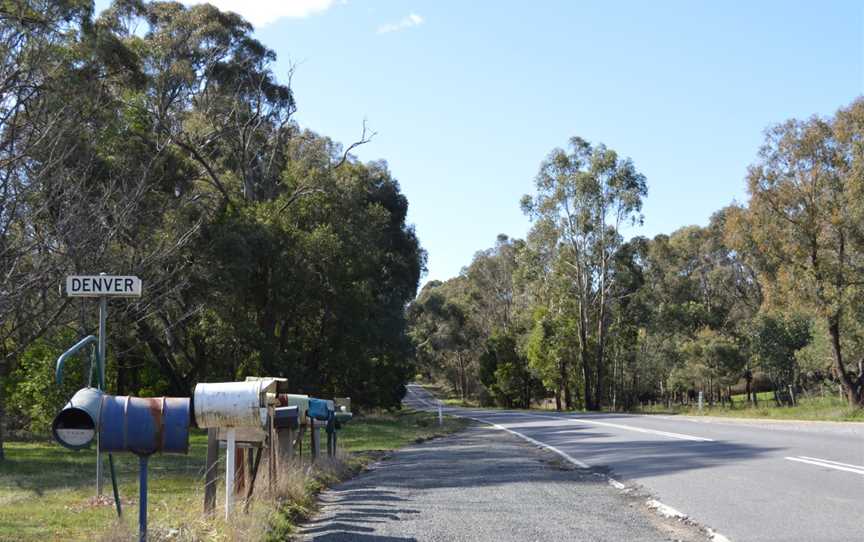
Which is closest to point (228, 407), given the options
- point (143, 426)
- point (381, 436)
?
point (143, 426)

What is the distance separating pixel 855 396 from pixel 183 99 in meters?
30.4

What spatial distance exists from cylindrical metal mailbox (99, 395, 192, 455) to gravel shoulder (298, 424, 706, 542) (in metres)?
2.05

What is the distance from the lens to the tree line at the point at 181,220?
18.6m

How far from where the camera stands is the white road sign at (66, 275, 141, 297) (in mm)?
10344

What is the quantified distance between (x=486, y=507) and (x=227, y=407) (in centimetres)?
362

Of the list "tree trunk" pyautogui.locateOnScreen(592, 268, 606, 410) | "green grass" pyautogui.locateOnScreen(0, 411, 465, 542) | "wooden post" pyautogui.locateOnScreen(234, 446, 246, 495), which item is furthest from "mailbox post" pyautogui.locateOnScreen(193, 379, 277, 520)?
"tree trunk" pyautogui.locateOnScreen(592, 268, 606, 410)

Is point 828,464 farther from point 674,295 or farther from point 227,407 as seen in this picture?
point 674,295

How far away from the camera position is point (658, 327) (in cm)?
6838

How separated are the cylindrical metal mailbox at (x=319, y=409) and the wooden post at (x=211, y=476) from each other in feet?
17.0

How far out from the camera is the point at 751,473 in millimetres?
12047

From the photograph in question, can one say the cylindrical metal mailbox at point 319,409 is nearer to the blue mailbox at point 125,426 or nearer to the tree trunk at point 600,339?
the blue mailbox at point 125,426

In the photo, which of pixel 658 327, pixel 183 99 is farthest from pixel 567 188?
pixel 183 99

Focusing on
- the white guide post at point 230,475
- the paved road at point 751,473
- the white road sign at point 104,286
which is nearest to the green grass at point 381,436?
the paved road at point 751,473

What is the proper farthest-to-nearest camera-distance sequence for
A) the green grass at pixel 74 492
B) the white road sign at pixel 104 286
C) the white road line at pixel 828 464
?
1. the white road line at pixel 828 464
2. the white road sign at pixel 104 286
3. the green grass at pixel 74 492
